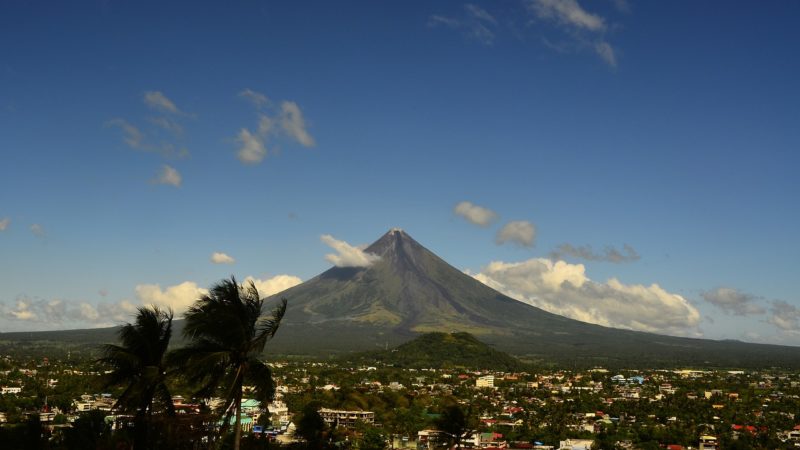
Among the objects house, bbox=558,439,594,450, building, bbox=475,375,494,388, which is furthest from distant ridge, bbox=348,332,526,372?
house, bbox=558,439,594,450

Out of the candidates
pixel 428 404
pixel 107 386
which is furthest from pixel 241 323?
pixel 428 404

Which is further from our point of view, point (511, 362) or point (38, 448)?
point (511, 362)

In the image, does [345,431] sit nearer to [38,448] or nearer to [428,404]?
[428,404]

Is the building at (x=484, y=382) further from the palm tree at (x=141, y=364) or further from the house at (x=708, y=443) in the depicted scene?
the palm tree at (x=141, y=364)

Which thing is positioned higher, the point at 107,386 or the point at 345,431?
the point at 107,386

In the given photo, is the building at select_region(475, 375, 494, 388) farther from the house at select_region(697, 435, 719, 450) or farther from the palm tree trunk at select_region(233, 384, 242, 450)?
the palm tree trunk at select_region(233, 384, 242, 450)

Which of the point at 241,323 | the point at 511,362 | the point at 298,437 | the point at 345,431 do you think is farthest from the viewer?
the point at 511,362

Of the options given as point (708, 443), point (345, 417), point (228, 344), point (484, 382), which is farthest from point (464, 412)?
point (484, 382)
